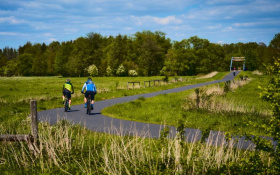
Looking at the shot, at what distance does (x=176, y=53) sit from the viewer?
79750 mm

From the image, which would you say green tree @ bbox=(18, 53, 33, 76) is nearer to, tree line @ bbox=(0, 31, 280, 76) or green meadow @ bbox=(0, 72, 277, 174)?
tree line @ bbox=(0, 31, 280, 76)

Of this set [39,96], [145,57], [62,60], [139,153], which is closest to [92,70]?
[145,57]

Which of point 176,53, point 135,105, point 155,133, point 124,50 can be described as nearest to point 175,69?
point 176,53

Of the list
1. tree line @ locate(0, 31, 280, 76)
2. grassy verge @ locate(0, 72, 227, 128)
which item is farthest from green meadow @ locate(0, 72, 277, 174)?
tree line @ locate(0, 31, 280, 76)

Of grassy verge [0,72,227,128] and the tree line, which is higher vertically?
the tree line

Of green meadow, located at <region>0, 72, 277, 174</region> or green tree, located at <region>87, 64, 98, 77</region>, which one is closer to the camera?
green meadow, located at <region>0, 72, 277, 174</region>

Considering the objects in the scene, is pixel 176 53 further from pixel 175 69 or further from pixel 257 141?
pixel 257 141

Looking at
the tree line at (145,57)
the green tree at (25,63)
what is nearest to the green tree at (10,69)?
the green tree at (25,63)

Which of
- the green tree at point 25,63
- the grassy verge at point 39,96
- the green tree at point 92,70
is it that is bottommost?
the grassy verge at point 39,96

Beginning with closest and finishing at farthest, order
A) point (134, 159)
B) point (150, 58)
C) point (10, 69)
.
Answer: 1. point (134, 159)
2. point (150, 58)
3. point (10, 69)

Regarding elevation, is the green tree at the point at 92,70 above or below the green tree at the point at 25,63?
below

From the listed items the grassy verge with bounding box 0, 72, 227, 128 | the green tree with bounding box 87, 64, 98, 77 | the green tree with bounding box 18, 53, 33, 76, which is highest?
the green tree with bounding box 18, 53, 33, 76

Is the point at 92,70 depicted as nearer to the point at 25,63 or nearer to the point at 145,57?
the point at 145,57

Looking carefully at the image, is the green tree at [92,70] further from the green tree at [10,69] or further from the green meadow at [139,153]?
the green meadow at [139,153]
